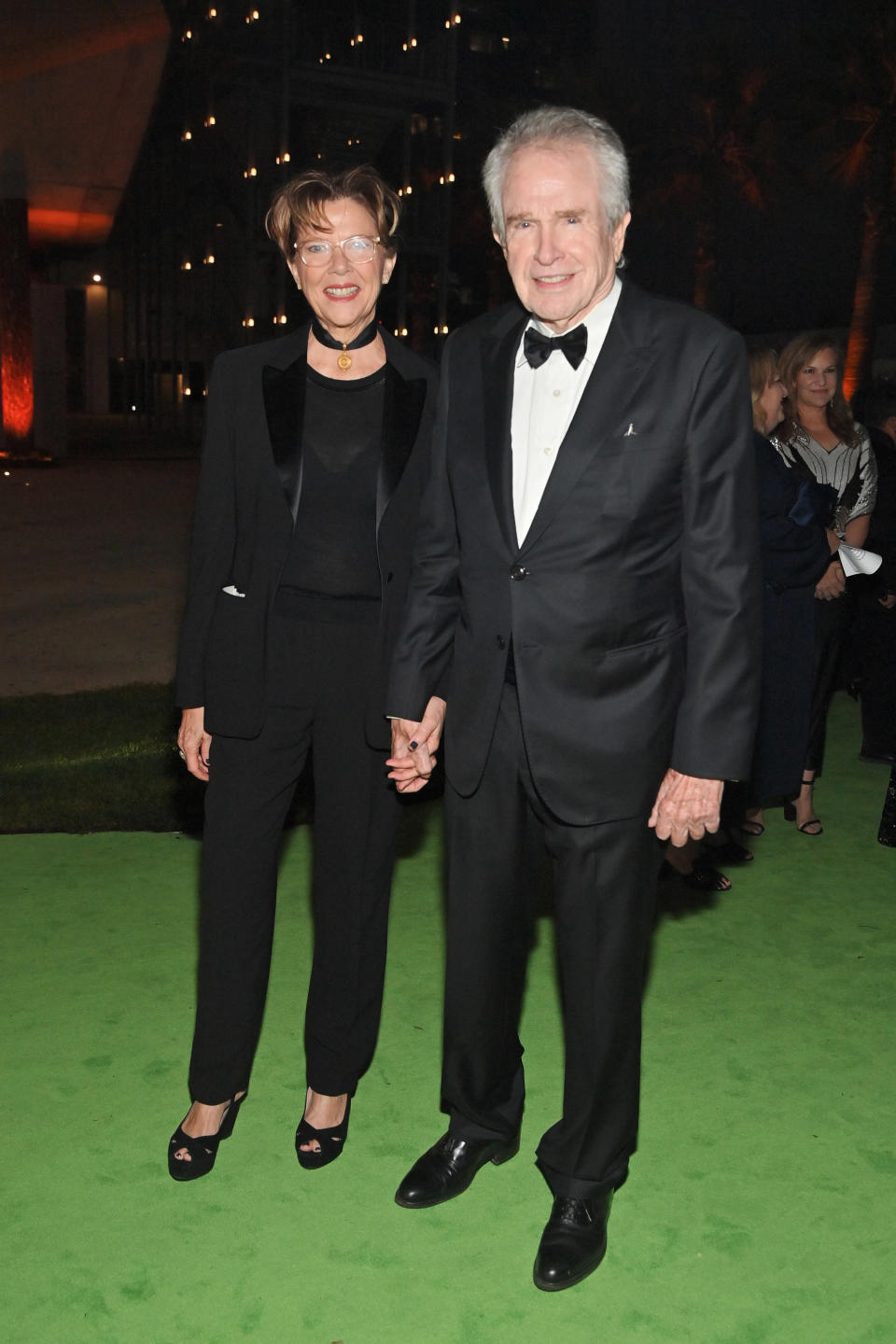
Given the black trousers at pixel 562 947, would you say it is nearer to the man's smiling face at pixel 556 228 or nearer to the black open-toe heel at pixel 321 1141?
the black open-toe heel at pixel 321 1141

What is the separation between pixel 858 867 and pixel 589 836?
3.03 meters

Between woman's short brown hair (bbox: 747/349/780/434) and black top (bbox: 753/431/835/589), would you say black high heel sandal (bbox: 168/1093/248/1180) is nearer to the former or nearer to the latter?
black top (bbox: 753/431/835/589)

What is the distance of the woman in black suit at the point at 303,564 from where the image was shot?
278cm

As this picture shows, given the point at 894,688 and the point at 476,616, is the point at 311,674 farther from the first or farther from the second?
the point at 894,688

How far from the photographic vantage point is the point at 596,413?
241 centimetres

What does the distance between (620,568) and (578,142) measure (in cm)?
79

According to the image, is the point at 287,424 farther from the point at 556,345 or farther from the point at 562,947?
the point at 562,947

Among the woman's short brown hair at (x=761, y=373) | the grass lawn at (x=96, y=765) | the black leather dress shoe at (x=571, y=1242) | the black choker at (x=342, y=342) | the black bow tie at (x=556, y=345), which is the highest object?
the black bow tie at (x=556, y=345)

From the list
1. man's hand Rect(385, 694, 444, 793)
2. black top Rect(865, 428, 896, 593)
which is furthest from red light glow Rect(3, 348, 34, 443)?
man's hand Rect(385, 694, 444, 793)

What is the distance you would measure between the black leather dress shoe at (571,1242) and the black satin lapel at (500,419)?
4.57 ft

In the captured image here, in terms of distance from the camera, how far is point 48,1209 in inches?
112

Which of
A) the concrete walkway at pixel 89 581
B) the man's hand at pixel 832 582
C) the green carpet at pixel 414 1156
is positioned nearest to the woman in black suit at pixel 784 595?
the man's hand at pixel 832 582

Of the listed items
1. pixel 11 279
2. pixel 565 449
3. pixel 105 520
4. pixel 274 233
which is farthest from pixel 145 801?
pixel 11 279

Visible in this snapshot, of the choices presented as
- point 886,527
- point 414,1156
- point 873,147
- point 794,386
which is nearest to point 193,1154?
point 414,1156
